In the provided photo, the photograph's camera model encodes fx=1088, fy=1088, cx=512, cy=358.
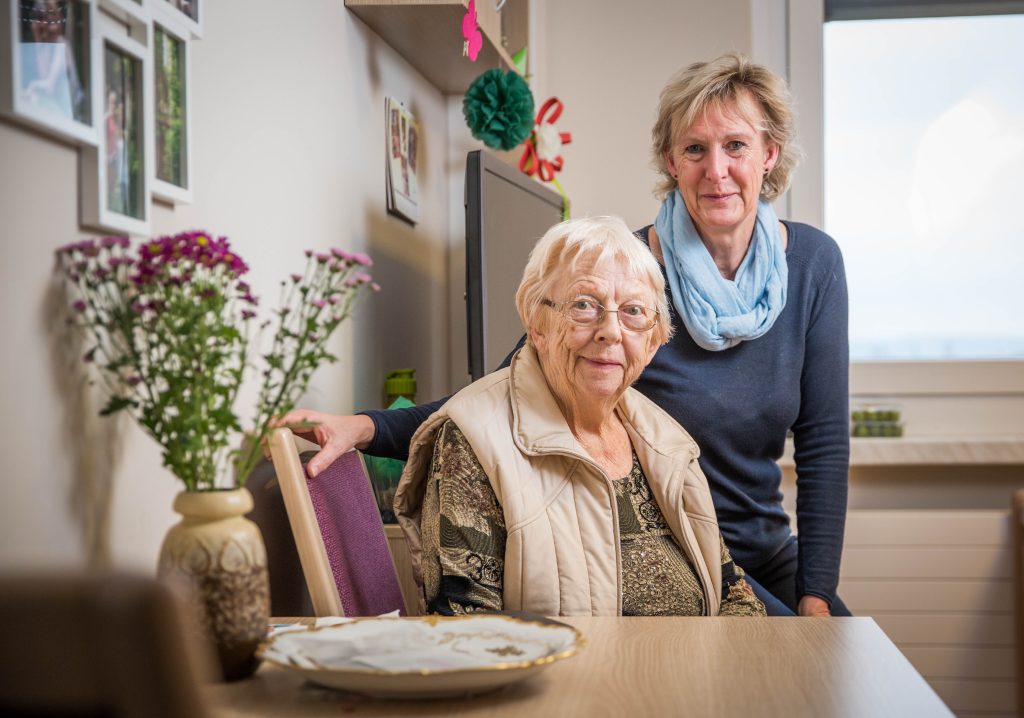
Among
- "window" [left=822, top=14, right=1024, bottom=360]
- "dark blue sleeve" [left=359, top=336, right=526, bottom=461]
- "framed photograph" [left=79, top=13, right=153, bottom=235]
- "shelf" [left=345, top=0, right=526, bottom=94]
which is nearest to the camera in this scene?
"framed photograph" [left=79, top=13, right=153, bottom=235]

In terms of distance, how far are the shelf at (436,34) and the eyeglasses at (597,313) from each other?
833 millimetres

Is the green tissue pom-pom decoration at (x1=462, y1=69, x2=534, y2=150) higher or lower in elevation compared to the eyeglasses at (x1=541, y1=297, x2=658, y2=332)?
higher

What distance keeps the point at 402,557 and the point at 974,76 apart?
258 centimetres

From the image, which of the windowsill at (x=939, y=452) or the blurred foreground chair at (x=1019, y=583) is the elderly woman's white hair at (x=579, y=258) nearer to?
the windowsill at (x=939, y=452)

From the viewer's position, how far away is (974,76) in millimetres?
3473

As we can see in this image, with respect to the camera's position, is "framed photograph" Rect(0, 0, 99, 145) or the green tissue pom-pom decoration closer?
"framed photograph" Rect(0, 0, 99, 145)

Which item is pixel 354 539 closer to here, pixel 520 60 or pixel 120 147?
pixel 120 147

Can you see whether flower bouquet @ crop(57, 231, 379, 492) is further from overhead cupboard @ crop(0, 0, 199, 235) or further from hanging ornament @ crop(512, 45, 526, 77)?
Answer: hanging ornament @ crop(512, 45, 526, 77)

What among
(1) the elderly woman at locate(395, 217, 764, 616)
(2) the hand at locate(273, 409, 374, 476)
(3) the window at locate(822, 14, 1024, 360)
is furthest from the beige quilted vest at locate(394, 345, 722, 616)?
(3) the window at locate(822, 14, 1024, 360)

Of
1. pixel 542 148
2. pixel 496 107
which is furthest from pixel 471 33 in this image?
pixel 542 148

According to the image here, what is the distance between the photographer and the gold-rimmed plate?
2.90 feet

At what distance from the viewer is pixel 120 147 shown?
3.55 feet

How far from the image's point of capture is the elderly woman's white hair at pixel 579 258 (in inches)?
63.5

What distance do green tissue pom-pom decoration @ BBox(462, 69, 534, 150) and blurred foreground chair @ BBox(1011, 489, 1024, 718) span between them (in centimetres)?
176
